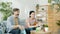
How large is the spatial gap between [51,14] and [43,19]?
14cm


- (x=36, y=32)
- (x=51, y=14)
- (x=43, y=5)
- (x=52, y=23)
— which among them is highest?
(x=43, y=5)

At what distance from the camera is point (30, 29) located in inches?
66.6

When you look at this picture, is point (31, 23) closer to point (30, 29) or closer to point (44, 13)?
point (30, 29)

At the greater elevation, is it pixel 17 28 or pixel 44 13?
pixel 44 13

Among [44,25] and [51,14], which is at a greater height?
[51,14]

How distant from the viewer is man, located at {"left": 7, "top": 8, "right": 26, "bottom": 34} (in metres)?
1.65

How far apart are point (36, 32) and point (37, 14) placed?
255 mm

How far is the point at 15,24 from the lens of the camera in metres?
1.67

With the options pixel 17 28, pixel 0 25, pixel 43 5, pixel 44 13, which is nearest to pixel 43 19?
pixel 44 13

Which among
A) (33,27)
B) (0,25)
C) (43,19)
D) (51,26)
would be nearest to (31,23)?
(33,27)

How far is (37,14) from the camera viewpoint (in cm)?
170

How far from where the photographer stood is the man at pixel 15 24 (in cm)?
165

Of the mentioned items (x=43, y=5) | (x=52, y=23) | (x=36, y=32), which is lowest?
(x=36, y=32)

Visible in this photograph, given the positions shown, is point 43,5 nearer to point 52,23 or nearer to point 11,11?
point 52,23
